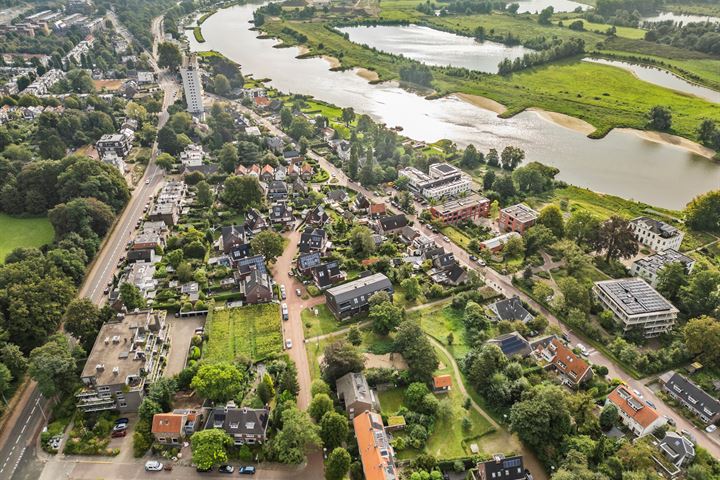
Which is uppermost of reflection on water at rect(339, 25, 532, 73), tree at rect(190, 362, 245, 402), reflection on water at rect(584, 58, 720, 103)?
reflection on water at rect(339, 25, 532, 73)

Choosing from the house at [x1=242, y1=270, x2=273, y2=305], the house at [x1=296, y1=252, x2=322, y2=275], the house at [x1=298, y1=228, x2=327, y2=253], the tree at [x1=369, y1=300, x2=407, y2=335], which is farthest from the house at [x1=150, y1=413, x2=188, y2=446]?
the house at [x1=298, y1=228, x2=327, y2=253]

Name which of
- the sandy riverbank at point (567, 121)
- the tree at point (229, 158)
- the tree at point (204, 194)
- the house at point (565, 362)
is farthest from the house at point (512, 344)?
the sandy riverbank at point (567, 121)

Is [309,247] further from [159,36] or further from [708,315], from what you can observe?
[159,36]

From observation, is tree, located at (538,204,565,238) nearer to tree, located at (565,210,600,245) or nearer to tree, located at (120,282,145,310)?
tree, located at (565,210,600,245)

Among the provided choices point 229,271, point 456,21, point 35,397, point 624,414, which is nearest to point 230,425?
point 35,397

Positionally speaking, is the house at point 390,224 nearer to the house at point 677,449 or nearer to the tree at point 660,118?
the house at point 677,449

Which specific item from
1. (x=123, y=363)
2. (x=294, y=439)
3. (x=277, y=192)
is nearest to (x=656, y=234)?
(x=277, y=192)

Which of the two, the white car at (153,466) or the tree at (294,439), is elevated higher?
Result: the tree at (294,439)

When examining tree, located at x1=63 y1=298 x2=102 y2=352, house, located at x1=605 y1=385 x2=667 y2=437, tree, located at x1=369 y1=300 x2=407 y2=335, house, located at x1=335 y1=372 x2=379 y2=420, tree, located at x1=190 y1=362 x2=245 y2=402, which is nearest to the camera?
house, located at x1=605 y1=385 x2=667 y2=437
